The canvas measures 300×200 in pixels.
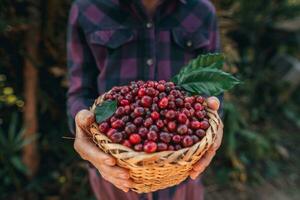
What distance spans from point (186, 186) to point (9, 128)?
108cm

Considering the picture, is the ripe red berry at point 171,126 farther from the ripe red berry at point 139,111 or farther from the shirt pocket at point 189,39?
the shirt pocket at point 189,39

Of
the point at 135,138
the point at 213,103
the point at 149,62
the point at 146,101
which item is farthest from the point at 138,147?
the point at 149,62

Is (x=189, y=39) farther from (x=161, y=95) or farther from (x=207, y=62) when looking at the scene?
(x=161, y=95)

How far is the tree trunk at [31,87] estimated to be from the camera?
6.37ft

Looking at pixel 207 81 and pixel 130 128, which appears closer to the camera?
pixel 130 128

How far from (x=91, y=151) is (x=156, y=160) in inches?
8.5

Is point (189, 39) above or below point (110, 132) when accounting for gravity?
above

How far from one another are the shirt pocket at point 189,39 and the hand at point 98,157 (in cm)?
47

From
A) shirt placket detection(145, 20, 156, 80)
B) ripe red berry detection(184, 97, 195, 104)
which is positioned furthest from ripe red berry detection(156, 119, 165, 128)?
shirt placket detection(145, 20, 156, 80)

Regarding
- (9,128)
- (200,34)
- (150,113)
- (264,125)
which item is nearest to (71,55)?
(200,34)

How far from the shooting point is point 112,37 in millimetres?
1346

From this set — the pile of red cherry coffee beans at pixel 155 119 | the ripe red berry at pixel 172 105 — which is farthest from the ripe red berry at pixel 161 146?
the ripe red berry at pixel 172 105

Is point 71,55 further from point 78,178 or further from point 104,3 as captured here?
point 78,178

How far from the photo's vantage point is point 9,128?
6.93ft
